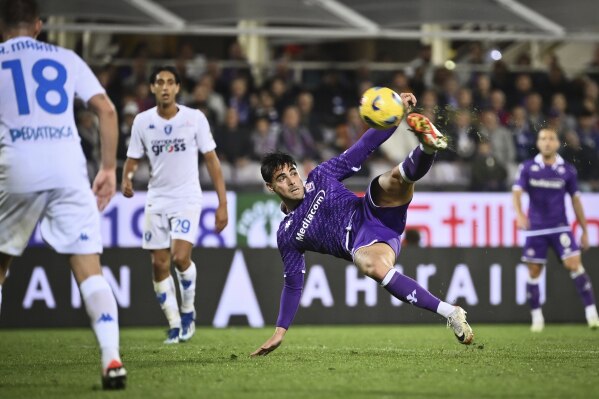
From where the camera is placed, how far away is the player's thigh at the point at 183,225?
34.8ft

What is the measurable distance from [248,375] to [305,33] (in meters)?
11.4

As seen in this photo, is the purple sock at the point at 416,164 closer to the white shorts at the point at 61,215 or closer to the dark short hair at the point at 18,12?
the white shorts at the point at 61,215

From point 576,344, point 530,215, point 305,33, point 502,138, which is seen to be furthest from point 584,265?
point 305,33

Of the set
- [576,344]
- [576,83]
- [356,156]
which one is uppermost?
[576,83]

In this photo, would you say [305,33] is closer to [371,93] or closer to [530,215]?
[530,215]

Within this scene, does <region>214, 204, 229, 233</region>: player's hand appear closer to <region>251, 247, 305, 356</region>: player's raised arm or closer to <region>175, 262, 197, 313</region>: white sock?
<region>175, 262, 197, 313</region>: white sock

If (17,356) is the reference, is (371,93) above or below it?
above

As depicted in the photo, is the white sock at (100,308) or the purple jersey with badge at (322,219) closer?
the white sock at (100,308)

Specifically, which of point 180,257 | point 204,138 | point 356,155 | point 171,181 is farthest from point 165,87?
point 356,155

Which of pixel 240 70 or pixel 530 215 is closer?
pixel 530 215

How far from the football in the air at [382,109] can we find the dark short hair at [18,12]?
264 cm

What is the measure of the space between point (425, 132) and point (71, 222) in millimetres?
2744

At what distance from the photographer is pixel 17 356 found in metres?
9.41

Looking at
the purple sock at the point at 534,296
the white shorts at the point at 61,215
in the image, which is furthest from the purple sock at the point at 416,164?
the purple sock at the point at 534,296
